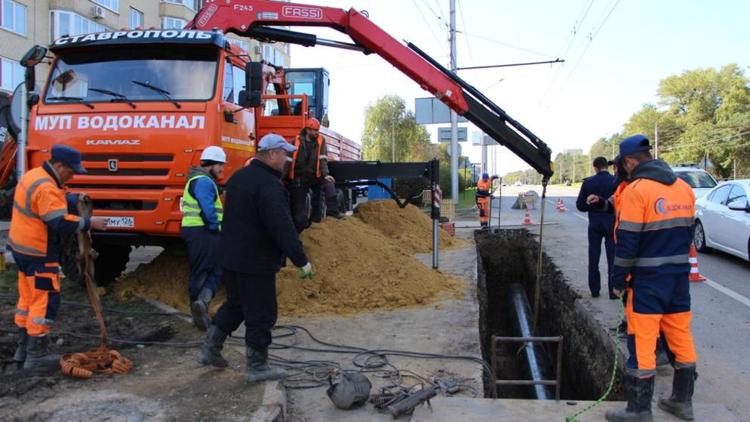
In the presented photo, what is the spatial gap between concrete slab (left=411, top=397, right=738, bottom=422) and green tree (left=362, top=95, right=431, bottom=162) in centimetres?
4876

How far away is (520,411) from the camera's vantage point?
13.4ft

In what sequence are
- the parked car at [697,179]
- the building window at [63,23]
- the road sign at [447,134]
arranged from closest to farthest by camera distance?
the parked car at [697,179] < the building window at [63,23] < the road sign at [447,134]

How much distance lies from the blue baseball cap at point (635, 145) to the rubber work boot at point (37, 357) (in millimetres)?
4745

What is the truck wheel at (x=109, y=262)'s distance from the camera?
7.69 meters

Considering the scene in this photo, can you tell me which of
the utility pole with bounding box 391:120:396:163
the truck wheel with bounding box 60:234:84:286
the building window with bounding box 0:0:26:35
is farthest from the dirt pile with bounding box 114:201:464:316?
the utility pole with bounding box 391:120:396:163

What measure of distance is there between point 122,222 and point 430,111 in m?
19.7

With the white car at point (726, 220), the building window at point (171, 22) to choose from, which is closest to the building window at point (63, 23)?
the building window at point (171, 22)

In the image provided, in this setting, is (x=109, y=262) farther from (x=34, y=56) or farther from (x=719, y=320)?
(x=719, y=320)

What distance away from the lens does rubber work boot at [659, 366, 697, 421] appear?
12.8 ft

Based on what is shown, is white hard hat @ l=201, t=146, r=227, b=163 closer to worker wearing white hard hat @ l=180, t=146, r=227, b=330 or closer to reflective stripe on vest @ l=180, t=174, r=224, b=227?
worker wearing white hard hat @ l=180, t=146, r=227, b=330

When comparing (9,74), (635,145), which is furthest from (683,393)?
(9,74)

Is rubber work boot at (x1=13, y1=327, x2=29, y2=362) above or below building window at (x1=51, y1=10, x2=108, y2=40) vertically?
below

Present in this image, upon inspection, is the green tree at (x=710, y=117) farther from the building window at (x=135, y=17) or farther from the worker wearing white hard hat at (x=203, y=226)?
the worker wearing white hard hat at (x=203, y=226)

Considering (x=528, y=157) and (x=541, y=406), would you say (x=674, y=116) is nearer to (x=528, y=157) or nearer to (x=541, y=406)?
(x=528, y=157)
